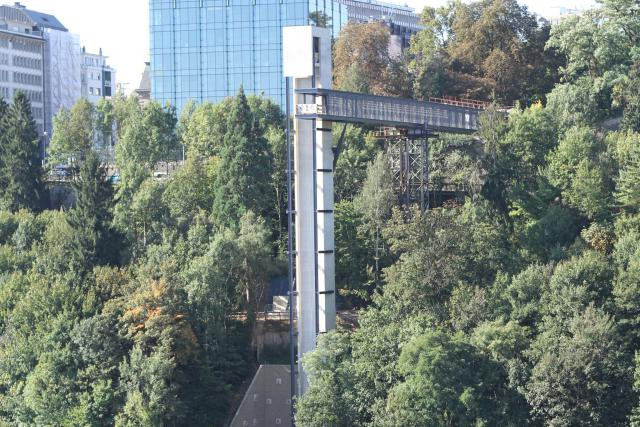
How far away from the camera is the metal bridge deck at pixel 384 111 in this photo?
53000 mm

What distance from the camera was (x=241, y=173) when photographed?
61.0 m

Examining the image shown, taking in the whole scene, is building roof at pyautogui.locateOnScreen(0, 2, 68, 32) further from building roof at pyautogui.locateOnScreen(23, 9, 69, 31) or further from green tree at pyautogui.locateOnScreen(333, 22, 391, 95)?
green tree at pyautogui.locateOnScreen(333, 22, 391, 95)

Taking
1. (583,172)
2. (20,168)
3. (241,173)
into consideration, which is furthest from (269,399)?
(20,168)

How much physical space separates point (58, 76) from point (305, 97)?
62.7 m

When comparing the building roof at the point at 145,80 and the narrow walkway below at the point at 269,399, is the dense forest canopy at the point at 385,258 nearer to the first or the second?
the narrow walkway below at the point at 269,399

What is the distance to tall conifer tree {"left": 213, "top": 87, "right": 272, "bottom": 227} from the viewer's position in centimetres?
6081

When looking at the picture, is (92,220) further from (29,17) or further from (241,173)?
(29,17)

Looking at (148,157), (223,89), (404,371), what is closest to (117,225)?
(148,157)

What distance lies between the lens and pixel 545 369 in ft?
150

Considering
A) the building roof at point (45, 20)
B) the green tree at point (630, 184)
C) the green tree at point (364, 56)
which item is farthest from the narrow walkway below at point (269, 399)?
the building roof at point (45, 20)

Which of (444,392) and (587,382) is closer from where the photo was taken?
(587,382)

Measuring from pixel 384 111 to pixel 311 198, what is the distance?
6491 mm

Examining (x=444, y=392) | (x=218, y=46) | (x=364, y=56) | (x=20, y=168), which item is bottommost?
(x=444, y=392)

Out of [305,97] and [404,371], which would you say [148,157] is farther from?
[404,371]
